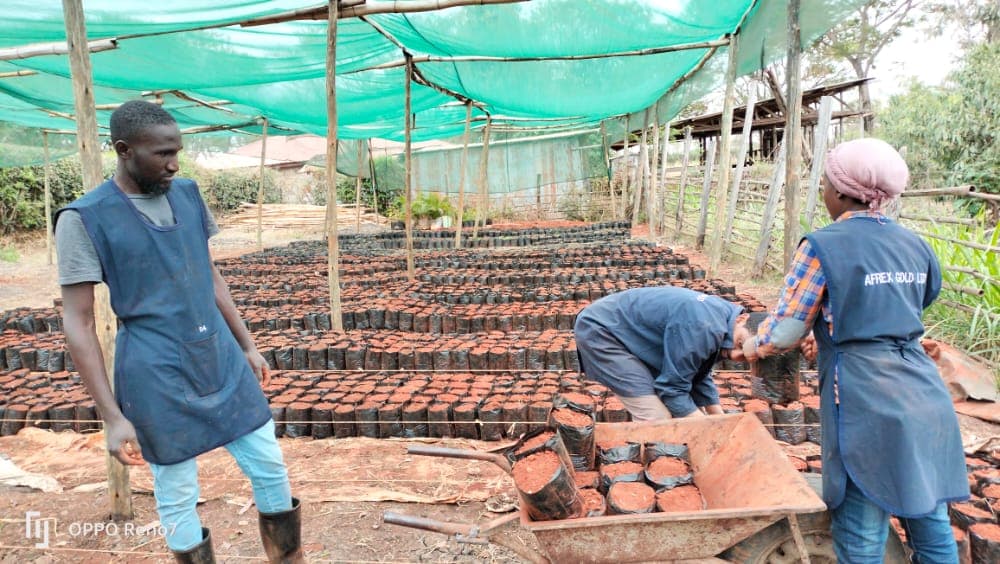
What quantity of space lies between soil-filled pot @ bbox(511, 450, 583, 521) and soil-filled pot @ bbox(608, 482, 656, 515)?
18cm

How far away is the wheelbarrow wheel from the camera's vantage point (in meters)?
1.90

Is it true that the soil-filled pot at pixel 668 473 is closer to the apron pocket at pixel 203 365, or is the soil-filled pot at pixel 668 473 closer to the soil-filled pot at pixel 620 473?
the soil-filled pot at pixel 620 473

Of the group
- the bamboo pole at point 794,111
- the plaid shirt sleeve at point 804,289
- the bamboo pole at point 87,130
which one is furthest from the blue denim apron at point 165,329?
the bamboo pole at point 794,111

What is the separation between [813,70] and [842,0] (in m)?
21.1

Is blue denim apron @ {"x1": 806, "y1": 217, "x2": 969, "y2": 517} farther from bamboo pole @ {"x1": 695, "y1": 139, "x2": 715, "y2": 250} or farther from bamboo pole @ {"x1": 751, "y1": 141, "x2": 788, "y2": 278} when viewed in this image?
bamboo pole @ {"x1": 695, "y1": 139, "x2": 715, "y2": 250}

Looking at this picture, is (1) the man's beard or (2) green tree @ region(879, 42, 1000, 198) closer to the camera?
(1) the man's beard

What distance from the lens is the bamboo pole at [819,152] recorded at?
6559mm

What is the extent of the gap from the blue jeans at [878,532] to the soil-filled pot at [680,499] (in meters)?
0.52

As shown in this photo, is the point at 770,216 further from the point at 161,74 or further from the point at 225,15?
the point at 161,74

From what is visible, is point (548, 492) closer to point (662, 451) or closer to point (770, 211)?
point (662, 451)

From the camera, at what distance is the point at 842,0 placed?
4457 mm

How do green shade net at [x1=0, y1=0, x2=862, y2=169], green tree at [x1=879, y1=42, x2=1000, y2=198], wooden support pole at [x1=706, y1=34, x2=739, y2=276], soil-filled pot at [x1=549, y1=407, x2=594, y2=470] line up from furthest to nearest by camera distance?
green tree at [x1=879, y1=42, x2=1000, y2=198] < wooden support pole at [x1=706, y1=34, x2=739, y2=276] < green shade net at [x1=0, y1=0, x2=862, y2=169] < soil-filled pot at [x1=549, y1=407, x2=594, y2=470]

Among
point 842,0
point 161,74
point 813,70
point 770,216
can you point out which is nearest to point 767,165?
point 813,70

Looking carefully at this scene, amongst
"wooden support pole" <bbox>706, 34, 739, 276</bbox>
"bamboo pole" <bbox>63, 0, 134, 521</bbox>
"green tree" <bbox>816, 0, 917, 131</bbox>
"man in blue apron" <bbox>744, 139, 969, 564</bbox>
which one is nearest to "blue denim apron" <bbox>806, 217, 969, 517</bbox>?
"man in blue apron" <bbox>744, 139, 969, 564</bbox>
